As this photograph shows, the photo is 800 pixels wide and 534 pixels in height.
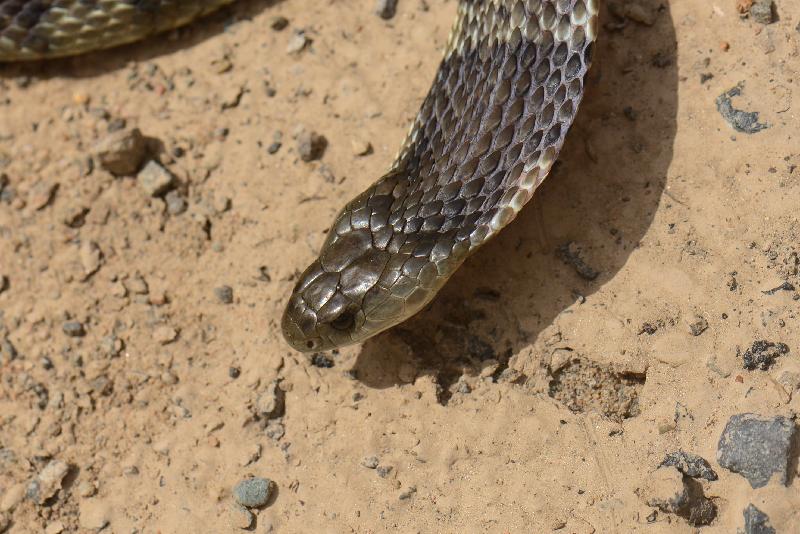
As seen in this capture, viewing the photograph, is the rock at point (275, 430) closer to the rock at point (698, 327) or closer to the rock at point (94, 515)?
the rock at point (94, 515)

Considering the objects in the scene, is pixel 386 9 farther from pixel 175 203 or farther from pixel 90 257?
pixel 90 257

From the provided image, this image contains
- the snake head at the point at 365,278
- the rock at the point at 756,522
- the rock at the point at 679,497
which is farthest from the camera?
the snake head at the point at 365,278

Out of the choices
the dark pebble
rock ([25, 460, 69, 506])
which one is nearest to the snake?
the dark pebble

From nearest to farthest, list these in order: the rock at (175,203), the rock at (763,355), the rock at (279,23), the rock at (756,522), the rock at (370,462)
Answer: the rock at (756,522)
the rock at (763,355)
the rock at (370,462)
the rock at (175,203)
the rock at (279,23)

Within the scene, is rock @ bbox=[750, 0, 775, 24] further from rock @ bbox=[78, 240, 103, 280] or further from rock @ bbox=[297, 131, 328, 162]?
rock @ bbox=[78, 240, 103, 280]

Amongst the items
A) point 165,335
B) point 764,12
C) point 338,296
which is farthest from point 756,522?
point 165,335

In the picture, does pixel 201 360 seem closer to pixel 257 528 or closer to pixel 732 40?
pixel 257 528

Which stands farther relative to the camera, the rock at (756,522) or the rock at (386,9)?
the rock at (386,9)

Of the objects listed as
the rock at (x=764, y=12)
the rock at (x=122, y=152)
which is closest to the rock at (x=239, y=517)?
the rock at (x=122, y=152)
